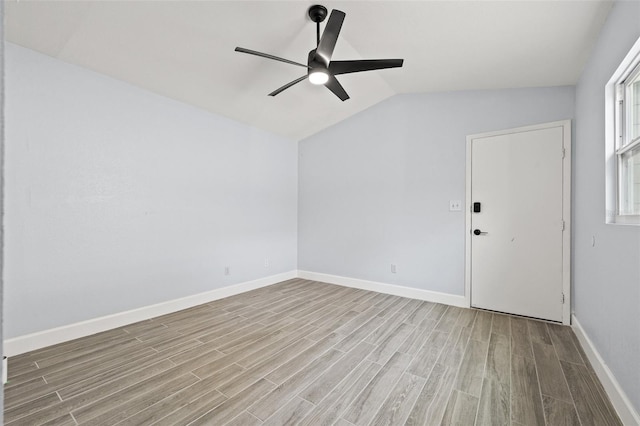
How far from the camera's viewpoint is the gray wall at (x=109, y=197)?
2.50m

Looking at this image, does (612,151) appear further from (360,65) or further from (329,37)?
(329,37)

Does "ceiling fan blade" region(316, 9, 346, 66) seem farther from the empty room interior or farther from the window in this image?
the window

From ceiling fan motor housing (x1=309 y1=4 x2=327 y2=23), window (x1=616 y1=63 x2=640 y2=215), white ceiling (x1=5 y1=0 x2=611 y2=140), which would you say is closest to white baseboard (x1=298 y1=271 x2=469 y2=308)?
window (x1=616 y1=63 x2=640 y2=215)

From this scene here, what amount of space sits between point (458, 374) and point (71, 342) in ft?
11.1

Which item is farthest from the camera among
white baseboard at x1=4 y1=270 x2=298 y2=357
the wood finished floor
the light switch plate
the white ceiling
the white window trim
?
the light switch plate

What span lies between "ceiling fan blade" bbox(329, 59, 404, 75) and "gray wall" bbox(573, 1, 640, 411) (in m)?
1.46

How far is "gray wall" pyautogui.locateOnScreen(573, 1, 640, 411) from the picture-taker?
1.68m

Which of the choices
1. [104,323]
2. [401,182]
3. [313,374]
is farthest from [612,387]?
[104,323]

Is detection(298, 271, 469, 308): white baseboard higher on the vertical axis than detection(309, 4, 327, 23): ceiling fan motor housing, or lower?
lower

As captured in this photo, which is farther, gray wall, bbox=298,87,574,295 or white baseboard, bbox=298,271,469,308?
white baseboard, bbox=298,271,469,308

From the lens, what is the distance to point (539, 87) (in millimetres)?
3281

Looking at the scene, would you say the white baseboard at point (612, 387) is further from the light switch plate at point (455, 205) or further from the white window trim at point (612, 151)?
the light switch plate at point (455, 205)

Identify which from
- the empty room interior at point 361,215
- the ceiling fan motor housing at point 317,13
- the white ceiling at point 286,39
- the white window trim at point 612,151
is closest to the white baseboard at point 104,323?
the empty room interior at point 361,215

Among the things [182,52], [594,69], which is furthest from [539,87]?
[182,52]
